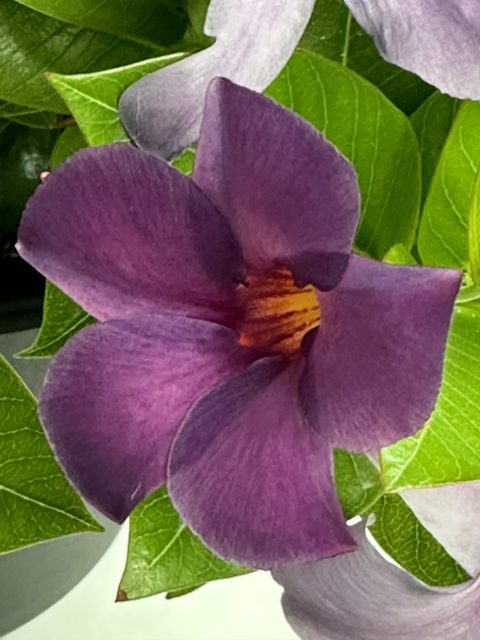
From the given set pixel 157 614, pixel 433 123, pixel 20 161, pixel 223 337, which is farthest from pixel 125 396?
pixel 157 614

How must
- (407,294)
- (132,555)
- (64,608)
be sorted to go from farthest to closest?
1. (64,608)
2. (132,555)
3. (407,294)

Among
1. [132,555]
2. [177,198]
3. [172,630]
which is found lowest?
[172,630]

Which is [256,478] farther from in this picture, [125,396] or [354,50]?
[354,50]

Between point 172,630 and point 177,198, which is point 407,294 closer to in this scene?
point 177,198

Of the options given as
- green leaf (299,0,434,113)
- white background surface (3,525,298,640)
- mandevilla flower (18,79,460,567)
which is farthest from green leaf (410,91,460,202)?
white background surface (3,525,298,640)

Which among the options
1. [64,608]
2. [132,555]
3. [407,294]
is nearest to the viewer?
[407,294]

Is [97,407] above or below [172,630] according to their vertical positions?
above

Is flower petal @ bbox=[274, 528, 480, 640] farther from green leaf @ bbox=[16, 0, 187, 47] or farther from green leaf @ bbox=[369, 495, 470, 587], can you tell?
green leaf @ bbox=[16, 0, 187, 47]

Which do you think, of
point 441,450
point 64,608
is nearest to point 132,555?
point 441,450
